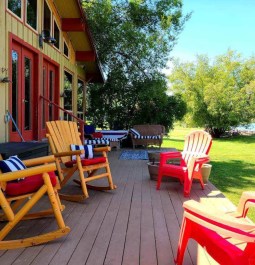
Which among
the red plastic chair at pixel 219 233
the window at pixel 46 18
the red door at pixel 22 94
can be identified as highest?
the window at pixel 46 18

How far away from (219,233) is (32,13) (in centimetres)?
591

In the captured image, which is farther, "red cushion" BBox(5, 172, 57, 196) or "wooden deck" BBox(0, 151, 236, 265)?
"red cushion" BBox(5, 172, 57, 196)

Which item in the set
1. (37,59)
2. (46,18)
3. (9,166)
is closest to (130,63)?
(46,18)

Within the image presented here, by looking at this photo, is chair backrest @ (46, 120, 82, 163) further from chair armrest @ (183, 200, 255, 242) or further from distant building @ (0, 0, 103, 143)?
chair armrest @ (183, 200, 255, 242)

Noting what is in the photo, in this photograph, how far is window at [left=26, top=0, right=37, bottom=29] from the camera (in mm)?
6387

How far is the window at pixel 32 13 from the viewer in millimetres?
6387

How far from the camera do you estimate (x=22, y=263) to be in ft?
8.00

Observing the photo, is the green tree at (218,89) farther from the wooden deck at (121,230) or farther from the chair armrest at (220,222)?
the chair armrest at (220,222)

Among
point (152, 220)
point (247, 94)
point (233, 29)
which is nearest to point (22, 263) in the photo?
point (152, 220)

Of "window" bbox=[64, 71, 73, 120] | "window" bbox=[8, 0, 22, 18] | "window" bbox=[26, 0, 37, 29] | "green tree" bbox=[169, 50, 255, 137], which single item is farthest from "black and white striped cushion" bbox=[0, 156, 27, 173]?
"green tree" bbox=[169, 50, 255, 137]

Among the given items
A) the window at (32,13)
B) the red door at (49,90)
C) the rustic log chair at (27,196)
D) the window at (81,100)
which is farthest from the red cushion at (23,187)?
the window at (81,100)

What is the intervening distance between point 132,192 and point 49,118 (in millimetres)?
3958

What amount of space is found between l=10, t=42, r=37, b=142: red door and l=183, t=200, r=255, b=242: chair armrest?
381cm

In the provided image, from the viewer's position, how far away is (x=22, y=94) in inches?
246
